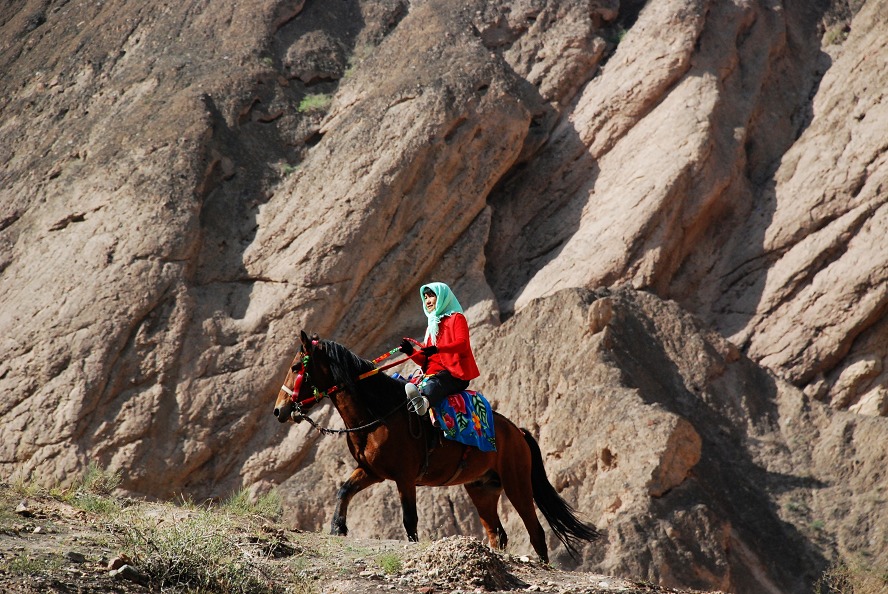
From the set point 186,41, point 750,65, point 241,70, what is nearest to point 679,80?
point 750,65

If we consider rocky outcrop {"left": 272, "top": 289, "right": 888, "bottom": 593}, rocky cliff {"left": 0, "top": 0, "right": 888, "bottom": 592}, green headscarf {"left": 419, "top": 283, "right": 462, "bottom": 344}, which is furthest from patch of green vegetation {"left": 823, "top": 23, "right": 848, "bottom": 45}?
green headscarf {"left": 419, "top": 283, "right": 462, "bottom": 344}

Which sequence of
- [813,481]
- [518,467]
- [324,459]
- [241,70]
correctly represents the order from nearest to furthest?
[518,467] < [813,481] < [324,459] < [241,70]

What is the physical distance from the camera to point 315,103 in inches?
864

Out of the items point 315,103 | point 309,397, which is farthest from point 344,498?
point 315,103

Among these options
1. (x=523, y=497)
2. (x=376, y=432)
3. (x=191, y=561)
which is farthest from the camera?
(x=523, y=497)

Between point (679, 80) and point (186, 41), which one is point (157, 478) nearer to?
point (186, 41)

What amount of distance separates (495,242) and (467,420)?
10849mm

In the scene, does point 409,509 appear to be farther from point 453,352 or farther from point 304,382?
point 453,352

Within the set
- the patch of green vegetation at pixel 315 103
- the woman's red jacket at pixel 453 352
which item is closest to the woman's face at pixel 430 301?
the woman's red jacket at pixel 453 352

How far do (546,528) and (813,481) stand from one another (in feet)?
13.9

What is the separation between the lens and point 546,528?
608 inches

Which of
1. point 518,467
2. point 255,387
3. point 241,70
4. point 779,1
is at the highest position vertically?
point 241,70

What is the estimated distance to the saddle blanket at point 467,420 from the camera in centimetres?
1069

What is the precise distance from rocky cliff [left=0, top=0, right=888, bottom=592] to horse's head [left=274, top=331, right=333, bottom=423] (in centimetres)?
565
